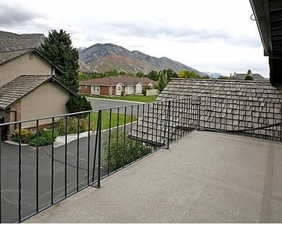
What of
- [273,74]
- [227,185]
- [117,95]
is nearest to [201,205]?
[227,185]

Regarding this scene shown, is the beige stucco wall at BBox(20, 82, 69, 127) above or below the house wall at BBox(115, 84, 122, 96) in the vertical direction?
below

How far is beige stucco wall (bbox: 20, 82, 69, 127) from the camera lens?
A: 10.6m

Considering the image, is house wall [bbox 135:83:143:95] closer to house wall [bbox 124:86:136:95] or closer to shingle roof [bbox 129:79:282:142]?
house wall [bbox 124:86:136:95]

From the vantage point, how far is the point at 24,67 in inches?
500

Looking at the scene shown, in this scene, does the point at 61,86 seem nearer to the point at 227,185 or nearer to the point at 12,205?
the point at 12,205

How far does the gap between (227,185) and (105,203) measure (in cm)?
129

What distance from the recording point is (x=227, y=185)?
245 cm

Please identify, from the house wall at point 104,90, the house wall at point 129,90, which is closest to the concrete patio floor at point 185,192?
the house wall at point 104,90

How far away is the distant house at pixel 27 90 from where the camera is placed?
33.8 ft

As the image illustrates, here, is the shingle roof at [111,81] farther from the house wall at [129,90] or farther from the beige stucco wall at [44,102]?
the beige stucco wall at [44,102]

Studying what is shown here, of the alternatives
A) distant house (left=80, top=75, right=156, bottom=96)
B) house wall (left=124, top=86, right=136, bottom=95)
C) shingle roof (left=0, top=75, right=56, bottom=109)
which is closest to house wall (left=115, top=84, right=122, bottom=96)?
distant house (left=80, top=75, right=156, bottom=96)

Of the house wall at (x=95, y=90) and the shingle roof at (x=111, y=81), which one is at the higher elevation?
the shingle roof at (x=111, y=81)

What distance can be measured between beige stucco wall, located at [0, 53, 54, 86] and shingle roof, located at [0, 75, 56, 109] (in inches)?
A: 14.5

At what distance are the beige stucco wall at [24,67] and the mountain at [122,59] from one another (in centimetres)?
8276
